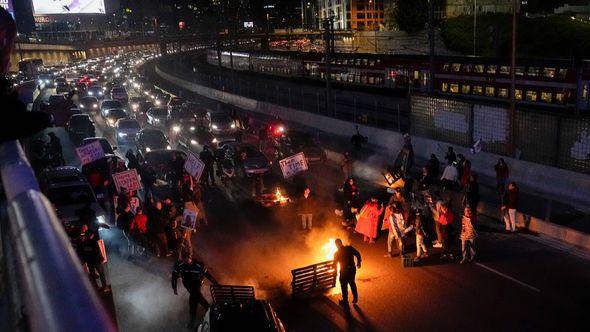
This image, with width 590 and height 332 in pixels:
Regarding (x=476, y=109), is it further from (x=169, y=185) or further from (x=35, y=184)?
(x=35, y=184)

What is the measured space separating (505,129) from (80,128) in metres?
21.2

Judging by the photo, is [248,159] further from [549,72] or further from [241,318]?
[549,72]

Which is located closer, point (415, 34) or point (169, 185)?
point (169, 185)

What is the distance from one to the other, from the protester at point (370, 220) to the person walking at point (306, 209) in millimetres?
1658

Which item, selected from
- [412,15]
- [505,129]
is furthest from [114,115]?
[412,15]

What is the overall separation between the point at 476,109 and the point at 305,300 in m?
14.2

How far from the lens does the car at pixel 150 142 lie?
2621 centimetres

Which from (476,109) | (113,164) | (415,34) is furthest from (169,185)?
(415,34)

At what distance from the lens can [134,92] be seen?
66250 mm

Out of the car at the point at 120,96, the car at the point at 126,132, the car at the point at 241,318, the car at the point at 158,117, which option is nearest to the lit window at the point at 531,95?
the car at the point at 158,117

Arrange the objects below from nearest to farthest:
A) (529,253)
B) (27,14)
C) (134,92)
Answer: (529,253), (27,14), (134,92)

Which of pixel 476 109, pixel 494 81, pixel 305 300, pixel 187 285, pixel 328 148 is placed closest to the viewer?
pixel 187 285

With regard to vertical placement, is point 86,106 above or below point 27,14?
below

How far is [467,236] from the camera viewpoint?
1338 cm
